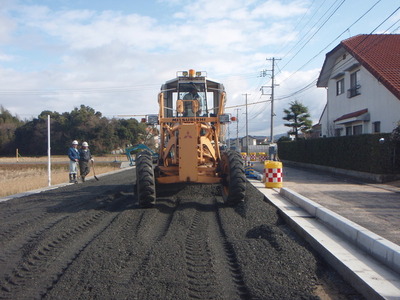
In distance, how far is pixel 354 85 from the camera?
24.6m

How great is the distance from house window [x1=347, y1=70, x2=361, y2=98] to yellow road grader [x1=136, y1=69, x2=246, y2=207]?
15.0m

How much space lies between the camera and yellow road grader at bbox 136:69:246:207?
8.80m

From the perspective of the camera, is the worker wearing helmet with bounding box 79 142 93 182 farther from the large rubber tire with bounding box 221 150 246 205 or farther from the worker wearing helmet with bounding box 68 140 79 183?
the large rubber tire with bounding box 221 150 246 205

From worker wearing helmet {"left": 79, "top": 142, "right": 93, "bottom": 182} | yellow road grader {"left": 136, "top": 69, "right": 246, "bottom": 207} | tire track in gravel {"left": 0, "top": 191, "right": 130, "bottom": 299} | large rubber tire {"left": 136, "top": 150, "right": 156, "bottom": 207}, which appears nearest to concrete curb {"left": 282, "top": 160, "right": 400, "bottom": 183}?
yellow road grader {"left": 136, "top": 69, "right": 246, "bottom": 207}

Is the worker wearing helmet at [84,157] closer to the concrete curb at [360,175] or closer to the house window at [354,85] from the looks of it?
the concrete curb at [360,175]

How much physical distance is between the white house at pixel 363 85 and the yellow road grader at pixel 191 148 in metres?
11.4

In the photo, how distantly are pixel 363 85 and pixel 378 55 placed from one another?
200cm

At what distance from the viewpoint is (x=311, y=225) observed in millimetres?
6965

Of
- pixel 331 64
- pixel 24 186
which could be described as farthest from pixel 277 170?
pixel 331 64

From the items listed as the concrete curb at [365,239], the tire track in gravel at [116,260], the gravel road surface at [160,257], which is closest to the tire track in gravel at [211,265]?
the gravel road surface at [160,257]

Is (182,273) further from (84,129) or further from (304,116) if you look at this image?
(84,129)

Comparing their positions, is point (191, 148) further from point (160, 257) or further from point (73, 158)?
point (73, 158)

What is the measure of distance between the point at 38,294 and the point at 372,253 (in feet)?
13.2

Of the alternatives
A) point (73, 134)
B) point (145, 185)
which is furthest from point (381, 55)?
point (73, 134)
